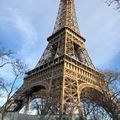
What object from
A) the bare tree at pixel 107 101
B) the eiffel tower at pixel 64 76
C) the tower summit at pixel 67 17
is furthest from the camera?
the tower summit at pixel 67 17

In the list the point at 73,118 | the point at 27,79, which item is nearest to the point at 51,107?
the point at 73,118

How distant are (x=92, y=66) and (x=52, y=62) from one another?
23.8 feet

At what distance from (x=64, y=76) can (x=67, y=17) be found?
1740 centimetres

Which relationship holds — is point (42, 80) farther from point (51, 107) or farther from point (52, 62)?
point (51, 107)

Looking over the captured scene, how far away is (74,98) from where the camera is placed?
30078mm

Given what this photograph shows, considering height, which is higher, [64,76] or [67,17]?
[67,17]

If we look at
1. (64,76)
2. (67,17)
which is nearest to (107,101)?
(64,76)

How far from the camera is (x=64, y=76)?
3142 cm

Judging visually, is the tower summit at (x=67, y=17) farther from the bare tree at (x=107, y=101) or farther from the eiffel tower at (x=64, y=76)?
the bare tree at (x=107, y=101)

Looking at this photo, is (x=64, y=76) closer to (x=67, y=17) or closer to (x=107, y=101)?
(x=107, y=101)

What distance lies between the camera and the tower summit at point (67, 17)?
1752 inches

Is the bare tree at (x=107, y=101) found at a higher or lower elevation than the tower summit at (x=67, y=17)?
lower

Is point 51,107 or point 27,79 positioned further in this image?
point 27,79

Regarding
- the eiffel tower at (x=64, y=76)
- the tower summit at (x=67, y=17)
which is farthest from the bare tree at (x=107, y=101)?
the tower summit at (x=67, y=17)
